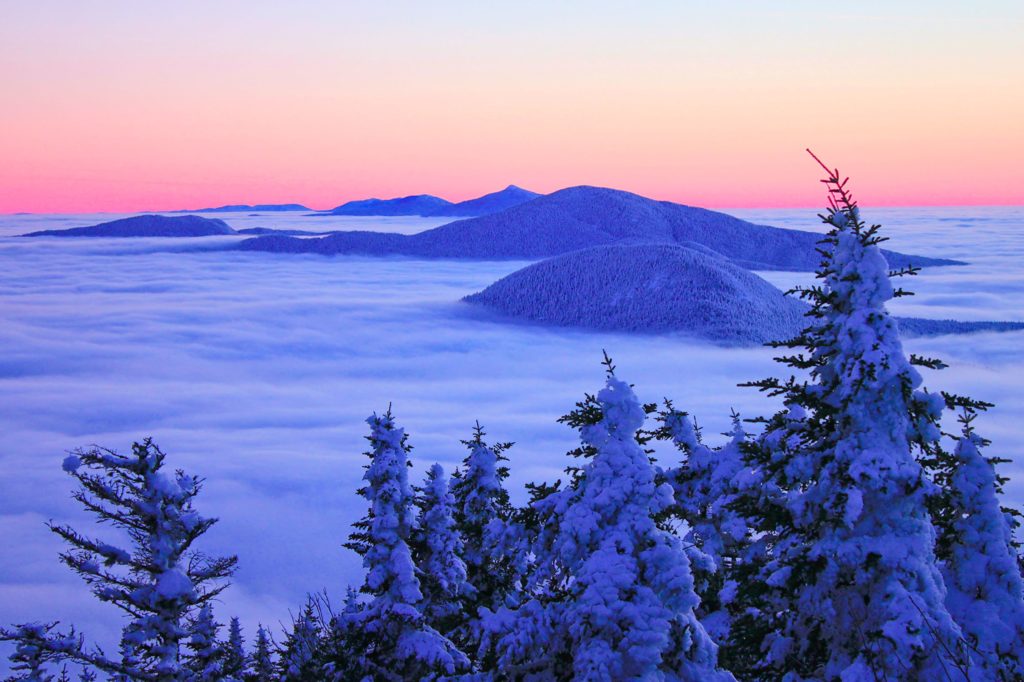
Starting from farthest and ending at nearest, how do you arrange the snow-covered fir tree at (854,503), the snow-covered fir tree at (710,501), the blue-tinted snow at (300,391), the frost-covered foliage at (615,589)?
the blue-tinted snow at (300,391)
the snow-covered fir tree at (710,501)
the frost-covered foliage at (615,589)
the snow-covered fir tree at (854,503)

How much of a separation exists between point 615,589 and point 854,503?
2299 millimetres

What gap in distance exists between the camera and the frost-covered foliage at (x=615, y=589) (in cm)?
699

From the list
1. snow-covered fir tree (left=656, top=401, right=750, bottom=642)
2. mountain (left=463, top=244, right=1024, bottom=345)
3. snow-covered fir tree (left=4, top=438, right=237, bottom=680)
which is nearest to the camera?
snow-covered fir tree (left=4, top=438, right=237, bottom=680)

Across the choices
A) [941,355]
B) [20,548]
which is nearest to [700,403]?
[941,355]

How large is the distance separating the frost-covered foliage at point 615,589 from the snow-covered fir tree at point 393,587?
3114 mm

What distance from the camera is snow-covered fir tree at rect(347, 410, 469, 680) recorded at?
10.7m

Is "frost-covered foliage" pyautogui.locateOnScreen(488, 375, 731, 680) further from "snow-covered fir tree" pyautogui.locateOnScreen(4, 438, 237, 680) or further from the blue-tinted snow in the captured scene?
the blue-tinted snow

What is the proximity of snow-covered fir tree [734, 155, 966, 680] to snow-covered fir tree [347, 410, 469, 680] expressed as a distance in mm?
4698

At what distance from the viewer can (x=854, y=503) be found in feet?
23.0

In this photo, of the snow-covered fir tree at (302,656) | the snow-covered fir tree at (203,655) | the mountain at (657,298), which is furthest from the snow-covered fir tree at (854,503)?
the mountain at (657,298)

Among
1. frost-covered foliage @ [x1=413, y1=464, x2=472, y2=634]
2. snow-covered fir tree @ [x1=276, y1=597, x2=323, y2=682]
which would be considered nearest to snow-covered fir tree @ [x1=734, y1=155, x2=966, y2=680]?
frost-covered foliage @ [x1=413, y1=464, x2=472, y2=634]

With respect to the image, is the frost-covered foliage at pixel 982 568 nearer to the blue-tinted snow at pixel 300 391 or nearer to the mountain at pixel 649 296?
the blue-tinted snow at pixel 300 391

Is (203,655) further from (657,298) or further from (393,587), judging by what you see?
(657,298)

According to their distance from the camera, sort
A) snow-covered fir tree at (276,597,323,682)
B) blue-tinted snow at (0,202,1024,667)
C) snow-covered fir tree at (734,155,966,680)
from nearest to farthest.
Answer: snow-covered fir tree at (734,155,966,680) → snow-covered fir tree at (276,597,323,682) → blue-tinted snow at (0,202,1024,667)
